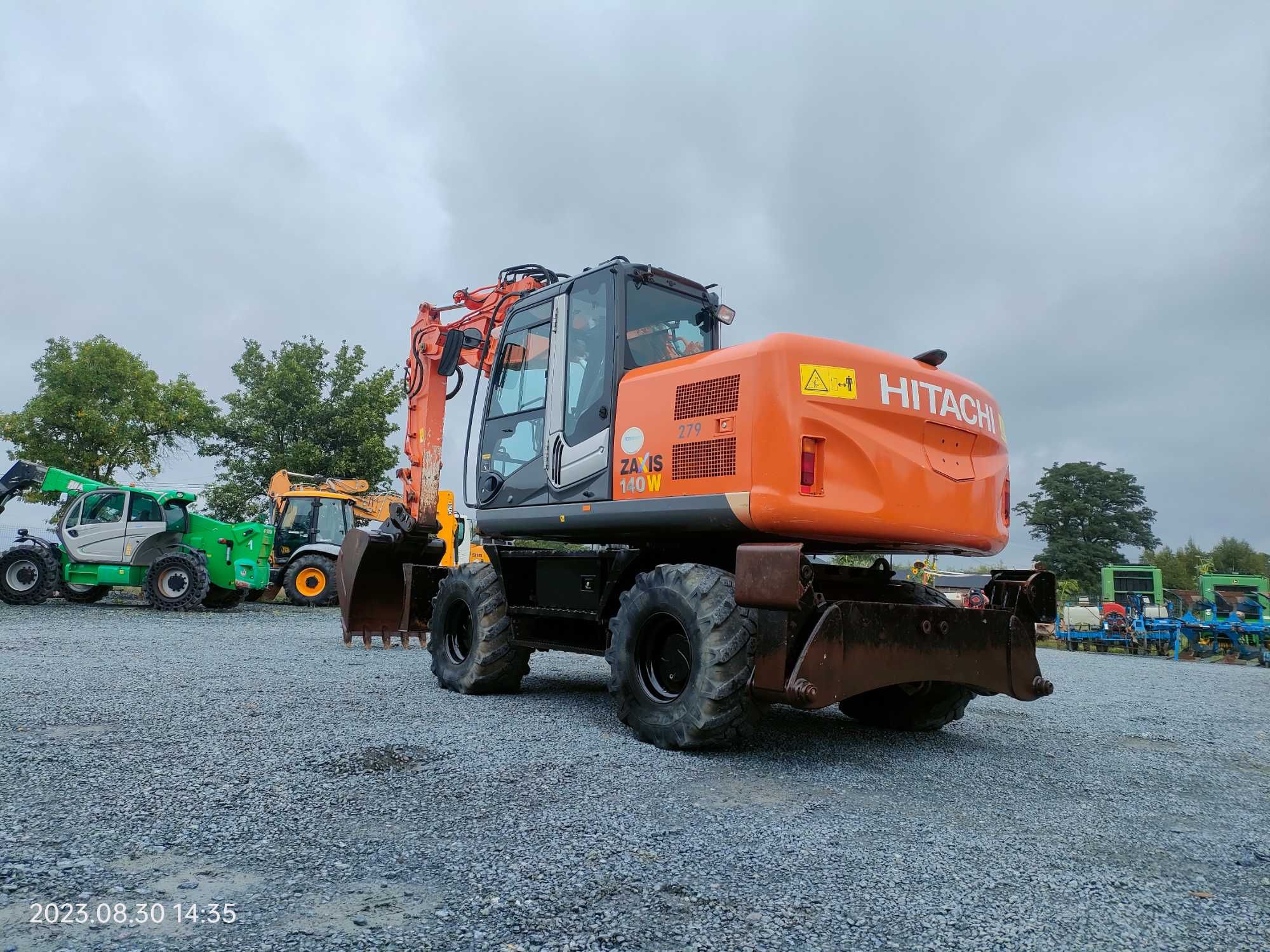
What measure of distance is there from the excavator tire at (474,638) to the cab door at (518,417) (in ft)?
2.46

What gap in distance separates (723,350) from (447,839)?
129 inches

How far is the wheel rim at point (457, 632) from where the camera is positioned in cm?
771

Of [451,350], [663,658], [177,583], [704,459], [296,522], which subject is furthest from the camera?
[296,522]

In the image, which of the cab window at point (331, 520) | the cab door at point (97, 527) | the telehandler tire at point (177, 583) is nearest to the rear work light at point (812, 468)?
the telehandler tire at point (177, 583)

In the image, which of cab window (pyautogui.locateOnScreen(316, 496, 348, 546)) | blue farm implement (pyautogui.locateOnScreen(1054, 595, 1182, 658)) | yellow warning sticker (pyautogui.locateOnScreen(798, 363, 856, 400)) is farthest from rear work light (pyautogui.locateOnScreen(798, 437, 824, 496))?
blue farm implement (pyautogui.locateOnScreen(1054, 595, 1182, 658))

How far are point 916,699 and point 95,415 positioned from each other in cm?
2581

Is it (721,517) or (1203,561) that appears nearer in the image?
(721,517)

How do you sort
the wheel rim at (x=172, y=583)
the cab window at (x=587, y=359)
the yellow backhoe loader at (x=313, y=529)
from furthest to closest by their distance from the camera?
the yellow backhoe loader at (x=313, y=529), the wheel rim at (x=172, y=583), the cab window at (x=587, y=359)

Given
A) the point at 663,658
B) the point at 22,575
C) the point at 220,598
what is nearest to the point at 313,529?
the point at 220,598

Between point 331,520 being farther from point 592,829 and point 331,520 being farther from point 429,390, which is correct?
point 592,829

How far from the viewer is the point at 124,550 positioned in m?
16.1

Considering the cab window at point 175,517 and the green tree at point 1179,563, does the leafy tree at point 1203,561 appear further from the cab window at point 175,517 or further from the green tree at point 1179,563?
the cab window at point 175,517

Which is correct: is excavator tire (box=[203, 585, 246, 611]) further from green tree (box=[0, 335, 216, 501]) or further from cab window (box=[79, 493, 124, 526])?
green tree (box=[0, 335, 216, 501])

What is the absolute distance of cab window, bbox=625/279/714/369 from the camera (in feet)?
Result: 20.1
